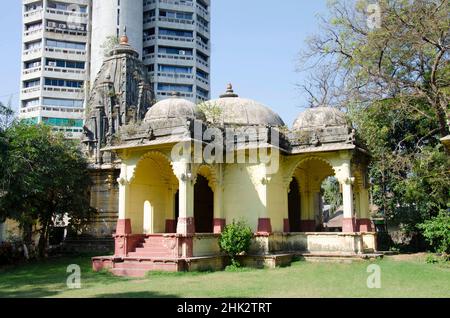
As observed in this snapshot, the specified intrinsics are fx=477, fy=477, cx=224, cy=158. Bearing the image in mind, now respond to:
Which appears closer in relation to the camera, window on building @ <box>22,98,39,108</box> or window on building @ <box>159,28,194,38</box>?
window on building @ <box>22,98,39,108</box>

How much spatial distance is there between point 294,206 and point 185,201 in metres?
8.31

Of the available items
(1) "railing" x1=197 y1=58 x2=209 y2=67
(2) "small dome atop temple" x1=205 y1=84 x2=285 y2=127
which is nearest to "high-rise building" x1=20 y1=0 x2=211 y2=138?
(1) "railing" x1=197 y1=58 x2=209 y2=67

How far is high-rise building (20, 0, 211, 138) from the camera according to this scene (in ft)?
184

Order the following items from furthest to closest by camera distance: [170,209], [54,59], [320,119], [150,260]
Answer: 1. [54,59]
2. [170,209]
3. [320,119]
4. [150,260]

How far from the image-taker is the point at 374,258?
58.2 feet

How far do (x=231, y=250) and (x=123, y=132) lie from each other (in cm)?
618

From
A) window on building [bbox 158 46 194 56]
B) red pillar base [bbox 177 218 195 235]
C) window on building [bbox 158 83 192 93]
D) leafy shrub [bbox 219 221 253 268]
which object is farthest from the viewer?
window on building [bbox 158 46 194 56]

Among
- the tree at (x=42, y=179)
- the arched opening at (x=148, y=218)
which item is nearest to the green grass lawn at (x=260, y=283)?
the tree at (x=42, y=179)

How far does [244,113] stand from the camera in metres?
22.1

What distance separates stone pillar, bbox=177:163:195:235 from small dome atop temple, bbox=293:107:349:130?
601 cm

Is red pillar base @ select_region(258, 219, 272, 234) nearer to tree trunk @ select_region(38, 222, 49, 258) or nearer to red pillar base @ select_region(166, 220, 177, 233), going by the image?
red pillar base @ select_region(166, 220, 177, 233)

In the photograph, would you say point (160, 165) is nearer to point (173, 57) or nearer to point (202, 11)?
point (173, 57)

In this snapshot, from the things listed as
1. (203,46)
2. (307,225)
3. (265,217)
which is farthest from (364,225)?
(203,46)

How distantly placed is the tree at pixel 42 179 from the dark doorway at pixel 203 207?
560 centimetres
